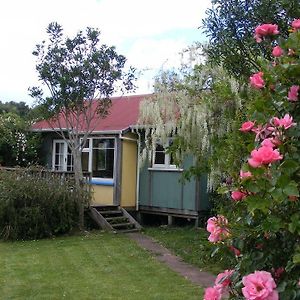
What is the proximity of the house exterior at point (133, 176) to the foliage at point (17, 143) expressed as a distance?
2.63 m

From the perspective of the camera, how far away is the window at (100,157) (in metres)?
17.2

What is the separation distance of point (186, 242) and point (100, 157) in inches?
240

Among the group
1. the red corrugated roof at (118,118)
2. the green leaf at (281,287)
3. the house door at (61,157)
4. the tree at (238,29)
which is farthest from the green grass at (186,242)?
the green leaf at (281,287)

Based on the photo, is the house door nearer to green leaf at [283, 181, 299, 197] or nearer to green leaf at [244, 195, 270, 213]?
green leaf at [244, 195, 270, 213]

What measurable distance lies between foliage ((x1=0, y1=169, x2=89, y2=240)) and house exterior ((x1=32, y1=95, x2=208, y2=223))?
2.24 metres

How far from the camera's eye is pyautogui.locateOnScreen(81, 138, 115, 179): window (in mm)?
17188

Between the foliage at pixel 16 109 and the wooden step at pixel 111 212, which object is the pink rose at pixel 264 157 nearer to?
the wooden step at pixel 111 212

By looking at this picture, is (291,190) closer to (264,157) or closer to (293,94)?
(264,157)

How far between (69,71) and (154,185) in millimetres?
4802

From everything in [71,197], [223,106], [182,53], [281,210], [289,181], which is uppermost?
[182,53]

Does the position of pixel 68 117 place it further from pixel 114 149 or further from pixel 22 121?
pixel 22 121

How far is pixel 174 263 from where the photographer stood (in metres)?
9.97

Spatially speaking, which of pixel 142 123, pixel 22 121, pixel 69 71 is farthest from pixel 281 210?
pixel 22 121

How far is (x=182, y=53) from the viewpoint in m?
11.0
